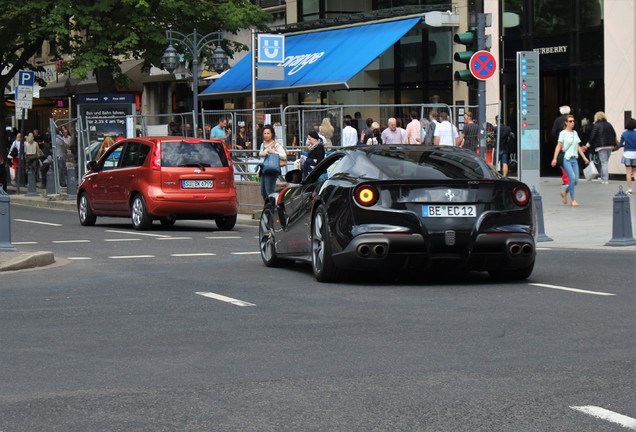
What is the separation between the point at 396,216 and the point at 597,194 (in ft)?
59.3

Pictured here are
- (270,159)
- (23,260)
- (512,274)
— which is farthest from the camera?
(270,159)

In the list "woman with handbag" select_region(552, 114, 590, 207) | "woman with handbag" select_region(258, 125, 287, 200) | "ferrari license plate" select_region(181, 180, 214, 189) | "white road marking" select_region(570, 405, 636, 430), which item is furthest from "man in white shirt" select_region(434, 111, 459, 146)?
"white road marking" select_region(570, 405, 636, 430)

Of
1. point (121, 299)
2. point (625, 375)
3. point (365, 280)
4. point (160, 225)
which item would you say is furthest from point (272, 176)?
point (625, 375)

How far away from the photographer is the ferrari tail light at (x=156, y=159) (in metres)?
23.3

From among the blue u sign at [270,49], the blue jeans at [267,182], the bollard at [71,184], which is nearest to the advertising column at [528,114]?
the blue jeans at [267,182]

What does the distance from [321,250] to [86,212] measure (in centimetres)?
1275

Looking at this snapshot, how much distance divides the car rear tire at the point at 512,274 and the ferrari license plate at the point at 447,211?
84 cm

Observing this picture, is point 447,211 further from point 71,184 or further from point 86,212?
point 71,184

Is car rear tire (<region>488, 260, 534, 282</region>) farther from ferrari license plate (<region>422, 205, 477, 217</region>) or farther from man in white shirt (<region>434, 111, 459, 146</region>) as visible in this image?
man in white shirt (<region>434, 111, 459, 146</region>)

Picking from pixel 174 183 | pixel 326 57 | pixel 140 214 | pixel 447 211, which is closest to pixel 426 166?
pixel 447 211

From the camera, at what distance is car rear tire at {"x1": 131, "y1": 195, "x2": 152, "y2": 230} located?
76.7 feet

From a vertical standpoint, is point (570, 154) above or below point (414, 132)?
below

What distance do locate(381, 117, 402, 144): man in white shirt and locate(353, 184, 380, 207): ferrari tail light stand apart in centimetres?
1601

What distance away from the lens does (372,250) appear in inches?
500
